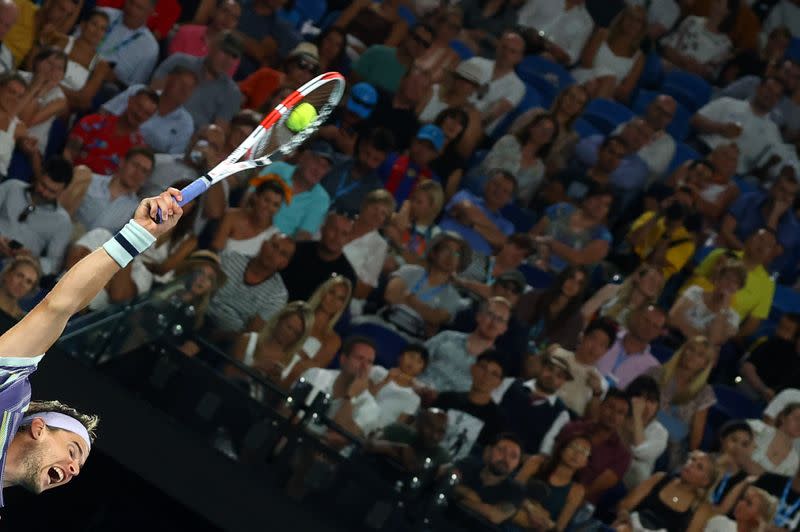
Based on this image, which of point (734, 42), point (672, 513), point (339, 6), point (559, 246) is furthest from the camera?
point (734, 42)

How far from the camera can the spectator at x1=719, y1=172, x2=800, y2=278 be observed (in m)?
9.14

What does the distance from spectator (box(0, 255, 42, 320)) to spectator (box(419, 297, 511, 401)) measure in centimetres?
186

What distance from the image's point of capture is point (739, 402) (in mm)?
8141

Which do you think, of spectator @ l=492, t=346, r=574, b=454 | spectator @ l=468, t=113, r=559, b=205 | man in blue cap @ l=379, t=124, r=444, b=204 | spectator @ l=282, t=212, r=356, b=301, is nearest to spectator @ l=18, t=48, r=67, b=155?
spectator @ l=282, t=212, r=356, b=301

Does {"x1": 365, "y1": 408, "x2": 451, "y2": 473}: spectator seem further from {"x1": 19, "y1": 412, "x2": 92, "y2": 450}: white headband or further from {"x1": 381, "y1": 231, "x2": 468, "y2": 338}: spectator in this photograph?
{"x1": 19, "y1": 412, "x2": 92, "y2": 450}: white headband

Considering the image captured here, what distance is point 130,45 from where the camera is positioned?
8.20 metres

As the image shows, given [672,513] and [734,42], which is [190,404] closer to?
[672,513]

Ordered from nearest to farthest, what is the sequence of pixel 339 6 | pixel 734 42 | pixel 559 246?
pixel 559 246 < pixel 339 6 < pixel 734 42

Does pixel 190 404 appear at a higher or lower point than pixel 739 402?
lower

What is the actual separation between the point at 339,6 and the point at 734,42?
2760mm

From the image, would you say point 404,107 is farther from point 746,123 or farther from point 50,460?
point 50,460

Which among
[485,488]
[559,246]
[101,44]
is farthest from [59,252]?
[559,246]

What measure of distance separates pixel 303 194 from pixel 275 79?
89 centimetres

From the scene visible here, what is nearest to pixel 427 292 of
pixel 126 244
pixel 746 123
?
pixel 746 123
